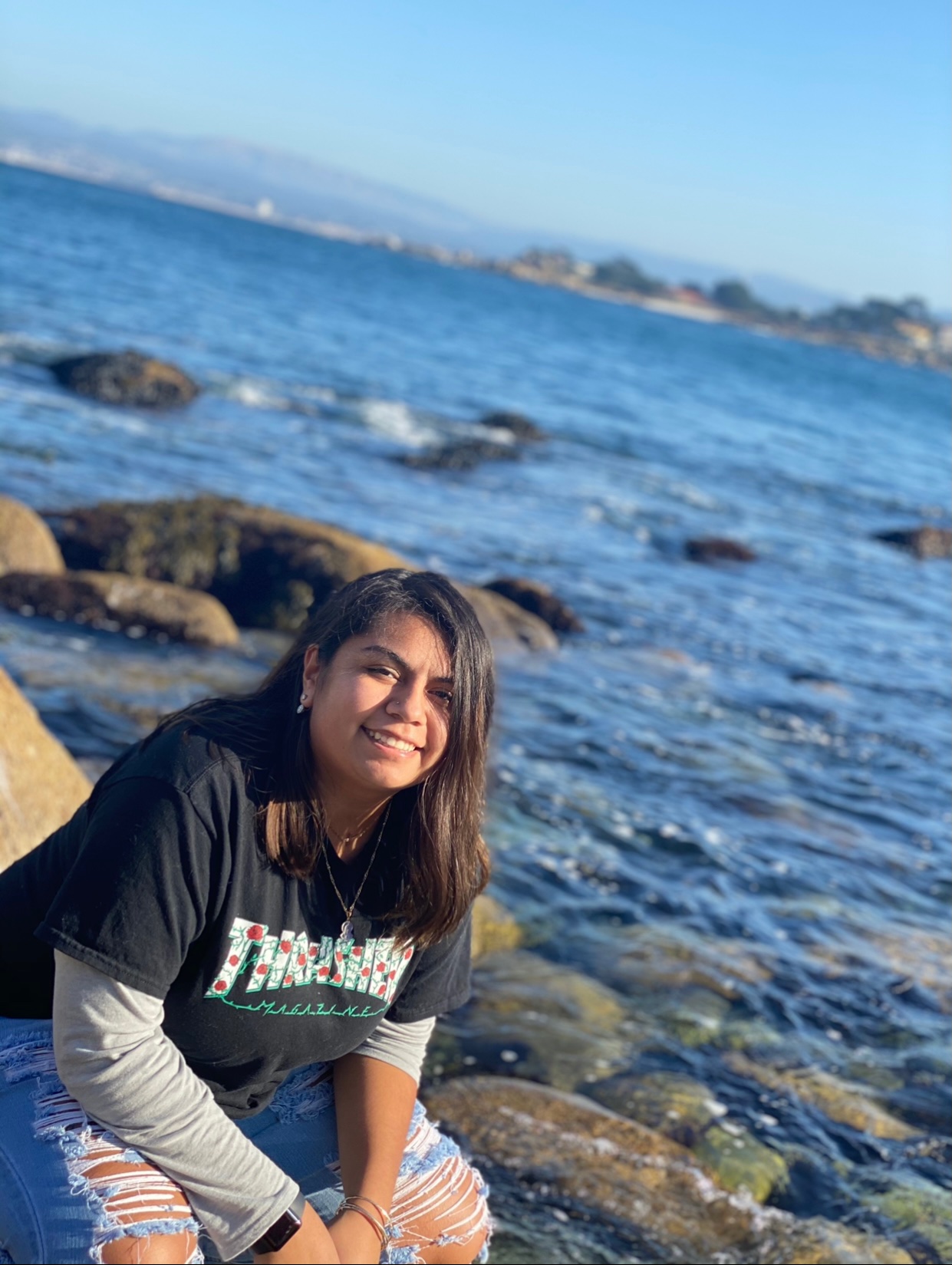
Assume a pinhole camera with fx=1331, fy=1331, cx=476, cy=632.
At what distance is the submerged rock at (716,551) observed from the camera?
1873cm

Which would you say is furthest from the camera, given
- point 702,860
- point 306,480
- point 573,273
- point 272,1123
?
point 573,273

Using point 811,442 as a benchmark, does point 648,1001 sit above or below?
below

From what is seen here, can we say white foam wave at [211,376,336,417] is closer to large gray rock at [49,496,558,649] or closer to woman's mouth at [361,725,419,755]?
large gray rock at [49,496,558,649]

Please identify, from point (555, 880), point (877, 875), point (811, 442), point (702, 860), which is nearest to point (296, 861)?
point (555, 880)

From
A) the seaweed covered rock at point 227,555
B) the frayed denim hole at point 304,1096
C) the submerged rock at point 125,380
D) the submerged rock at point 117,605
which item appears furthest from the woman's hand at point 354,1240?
the submerged rock at point 125,380

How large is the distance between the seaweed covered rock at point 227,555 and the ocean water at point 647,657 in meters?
0.53

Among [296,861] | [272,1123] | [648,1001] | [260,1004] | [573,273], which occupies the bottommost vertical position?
[648,1001]

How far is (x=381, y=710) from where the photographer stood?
293 cm

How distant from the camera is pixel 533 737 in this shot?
9414 millimetres

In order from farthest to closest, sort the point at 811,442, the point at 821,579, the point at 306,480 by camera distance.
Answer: the point at 811,442 → the point at 821,579 → the point at 306,480

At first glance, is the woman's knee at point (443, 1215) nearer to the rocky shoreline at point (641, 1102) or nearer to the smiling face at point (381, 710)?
the rocky shoreline at point (641, 1102)

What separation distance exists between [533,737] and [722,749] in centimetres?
163

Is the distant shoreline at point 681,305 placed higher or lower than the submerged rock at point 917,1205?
higher

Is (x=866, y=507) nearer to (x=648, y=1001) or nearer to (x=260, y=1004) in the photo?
(x=648, y=1001)
